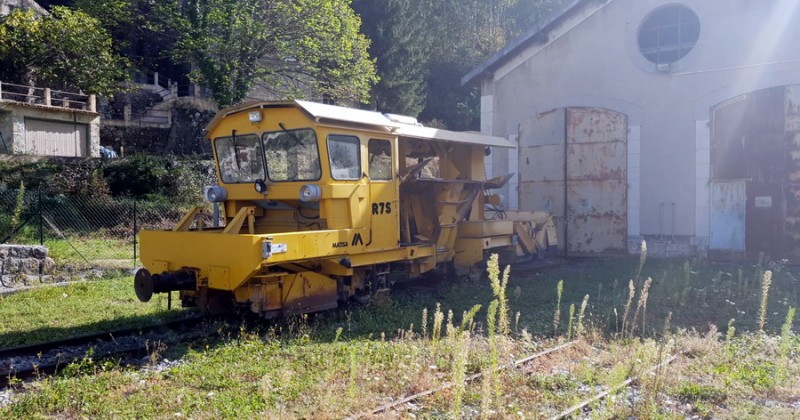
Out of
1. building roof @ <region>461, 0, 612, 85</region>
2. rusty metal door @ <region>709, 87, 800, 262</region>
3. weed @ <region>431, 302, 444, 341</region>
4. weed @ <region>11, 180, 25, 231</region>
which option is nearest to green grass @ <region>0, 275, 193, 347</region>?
weed @ <region>11, 180, 25, 231</region>

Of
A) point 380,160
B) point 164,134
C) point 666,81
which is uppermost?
point 164,134

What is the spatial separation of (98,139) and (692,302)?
27.0m

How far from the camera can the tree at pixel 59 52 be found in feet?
88.7

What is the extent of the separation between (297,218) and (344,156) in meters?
1.17

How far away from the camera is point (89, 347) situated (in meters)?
7.88

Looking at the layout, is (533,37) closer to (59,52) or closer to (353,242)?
(353,242)

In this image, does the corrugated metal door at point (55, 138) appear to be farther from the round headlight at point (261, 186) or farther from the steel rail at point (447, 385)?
the steel rail at point (447, 385)

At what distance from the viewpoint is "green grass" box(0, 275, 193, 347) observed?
28.3ft

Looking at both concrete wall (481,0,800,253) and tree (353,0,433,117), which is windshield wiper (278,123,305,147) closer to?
concrete wall (481,0,800,253)

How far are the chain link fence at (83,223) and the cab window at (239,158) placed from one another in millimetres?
5251

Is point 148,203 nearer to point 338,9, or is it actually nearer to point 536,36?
point 338,9

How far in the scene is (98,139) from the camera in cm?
2966

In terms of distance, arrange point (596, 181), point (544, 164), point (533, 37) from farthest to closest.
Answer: point (533, 37)
point (544, 164)
point (596, 181)

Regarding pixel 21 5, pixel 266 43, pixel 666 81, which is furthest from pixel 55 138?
pixel 666 81
